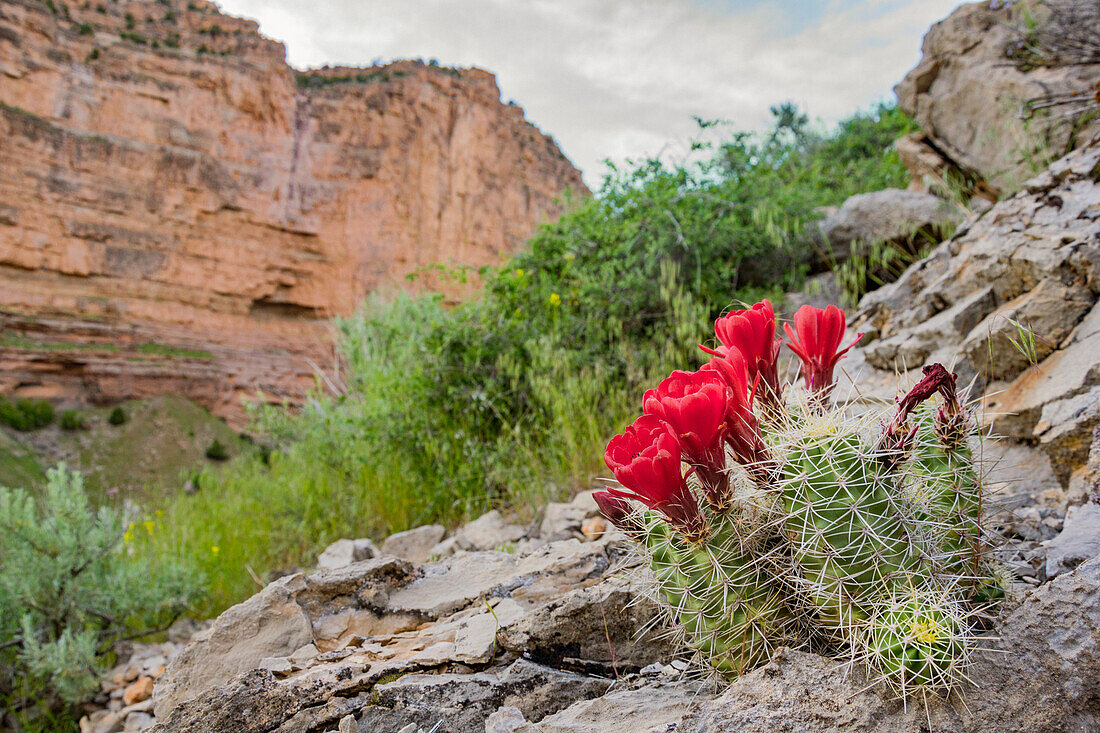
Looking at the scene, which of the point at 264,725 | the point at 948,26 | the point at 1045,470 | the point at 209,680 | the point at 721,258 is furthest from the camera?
the point at 948,26

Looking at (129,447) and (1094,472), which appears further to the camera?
(129,447)

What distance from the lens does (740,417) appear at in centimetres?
129

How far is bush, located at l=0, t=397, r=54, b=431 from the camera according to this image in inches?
800

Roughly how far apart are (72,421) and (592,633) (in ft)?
86.0

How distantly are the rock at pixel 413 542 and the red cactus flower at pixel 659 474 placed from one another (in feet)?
7.53

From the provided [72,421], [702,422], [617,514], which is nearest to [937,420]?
A: [702,422]

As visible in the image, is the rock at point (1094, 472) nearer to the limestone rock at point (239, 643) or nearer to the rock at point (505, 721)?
the rock at point (505, 721)

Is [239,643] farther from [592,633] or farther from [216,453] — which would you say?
[216,453]

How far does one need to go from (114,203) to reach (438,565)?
29.7 meters

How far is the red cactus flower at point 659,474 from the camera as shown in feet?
3.75

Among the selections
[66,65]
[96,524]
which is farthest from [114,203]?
[96,524]

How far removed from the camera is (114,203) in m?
24.9

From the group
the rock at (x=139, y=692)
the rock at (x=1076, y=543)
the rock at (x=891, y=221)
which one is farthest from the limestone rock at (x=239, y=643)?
the rock at (x=891, y=221)

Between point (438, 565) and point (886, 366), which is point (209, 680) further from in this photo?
point (886, 366)
